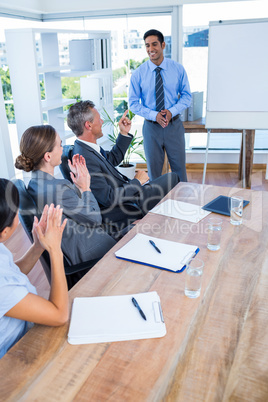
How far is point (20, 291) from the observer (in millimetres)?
1043

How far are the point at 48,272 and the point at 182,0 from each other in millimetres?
3752

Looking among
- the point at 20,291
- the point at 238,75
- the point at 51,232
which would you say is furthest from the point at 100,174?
the point at 238,75

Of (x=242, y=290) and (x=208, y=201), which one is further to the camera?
(x=208, y=201)

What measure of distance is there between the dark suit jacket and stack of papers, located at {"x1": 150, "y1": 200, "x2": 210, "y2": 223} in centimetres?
44

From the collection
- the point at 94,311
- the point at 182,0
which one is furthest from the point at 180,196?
the point at 182,0

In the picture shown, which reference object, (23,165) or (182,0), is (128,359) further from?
(182,0)

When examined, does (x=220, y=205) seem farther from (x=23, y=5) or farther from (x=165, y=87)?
(x=23, y=5)

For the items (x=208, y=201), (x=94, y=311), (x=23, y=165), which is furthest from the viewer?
(x=208, y=201)

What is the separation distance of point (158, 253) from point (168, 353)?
22.4 inches

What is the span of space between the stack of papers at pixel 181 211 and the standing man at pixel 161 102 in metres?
1.74

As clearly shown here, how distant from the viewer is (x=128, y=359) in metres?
0.98

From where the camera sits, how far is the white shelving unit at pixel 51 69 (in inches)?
118

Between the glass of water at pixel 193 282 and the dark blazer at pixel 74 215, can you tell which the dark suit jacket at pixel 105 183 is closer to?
the dark blazer at pixel 74 215

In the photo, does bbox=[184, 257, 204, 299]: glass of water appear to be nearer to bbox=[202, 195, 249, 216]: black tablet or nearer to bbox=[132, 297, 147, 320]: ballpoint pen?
bbox=[132, 297, 147, 320]: ballpoint pen
